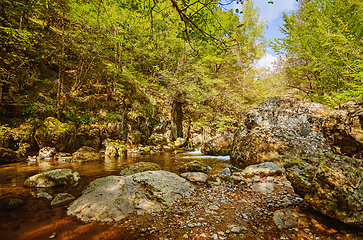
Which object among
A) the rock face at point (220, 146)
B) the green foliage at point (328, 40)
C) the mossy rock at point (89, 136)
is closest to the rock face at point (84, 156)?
the mossy rock at point (89, 136)

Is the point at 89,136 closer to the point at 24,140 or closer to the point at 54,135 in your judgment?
the point at 54,135

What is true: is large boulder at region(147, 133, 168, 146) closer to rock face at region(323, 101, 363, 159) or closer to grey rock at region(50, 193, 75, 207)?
grey rock at region(50, 193, 75, 207)

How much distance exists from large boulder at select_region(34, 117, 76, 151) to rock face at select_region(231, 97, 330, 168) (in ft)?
32.7

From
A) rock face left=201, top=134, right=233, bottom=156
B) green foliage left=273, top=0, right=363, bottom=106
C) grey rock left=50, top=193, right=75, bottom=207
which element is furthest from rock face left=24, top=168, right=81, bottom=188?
green foliage left=273, top=0, right=363, bottom=106

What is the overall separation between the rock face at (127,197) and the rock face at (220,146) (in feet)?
19.9

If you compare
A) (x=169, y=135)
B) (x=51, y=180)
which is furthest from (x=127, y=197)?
(x=169, y=135)

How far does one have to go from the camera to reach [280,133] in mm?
5676

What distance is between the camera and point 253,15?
55.8ft

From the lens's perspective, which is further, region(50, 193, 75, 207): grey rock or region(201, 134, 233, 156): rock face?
region(201, 134, 233, 156): rock face

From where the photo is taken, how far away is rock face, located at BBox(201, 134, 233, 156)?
31.3 feet

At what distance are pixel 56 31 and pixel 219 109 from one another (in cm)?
1496

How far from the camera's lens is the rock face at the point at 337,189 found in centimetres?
181

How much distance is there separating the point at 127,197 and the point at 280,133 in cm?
566

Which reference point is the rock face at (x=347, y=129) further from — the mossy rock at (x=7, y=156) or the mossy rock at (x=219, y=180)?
the mossy rock at (x=7, y=156)
